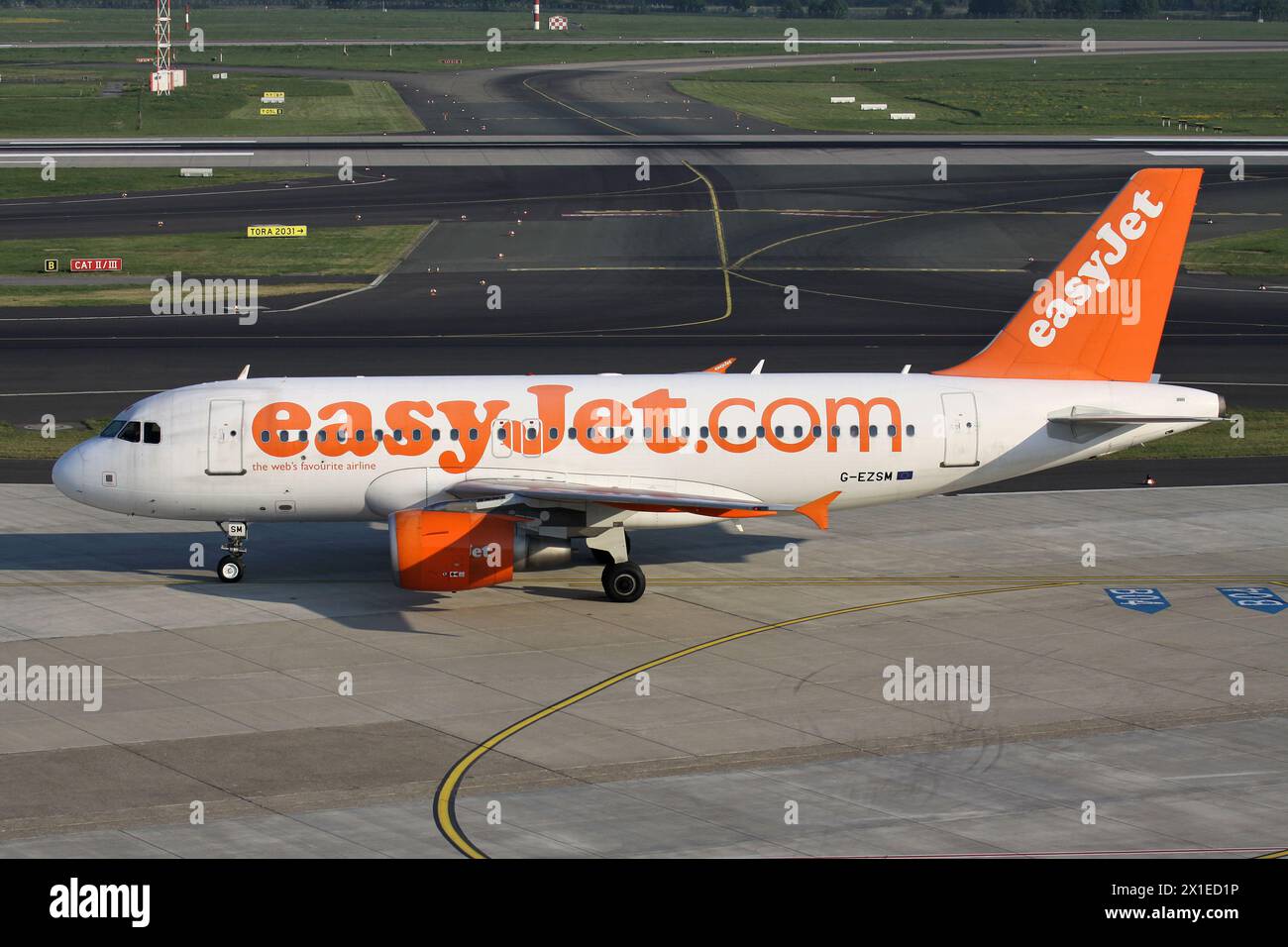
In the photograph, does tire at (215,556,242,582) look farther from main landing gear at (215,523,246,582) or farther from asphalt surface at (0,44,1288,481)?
asphalt surface at (0,44,1288,481)

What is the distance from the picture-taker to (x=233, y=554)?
4078 cm

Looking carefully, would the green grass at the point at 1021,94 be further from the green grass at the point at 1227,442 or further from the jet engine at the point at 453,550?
the jet engine at the point at 453,550

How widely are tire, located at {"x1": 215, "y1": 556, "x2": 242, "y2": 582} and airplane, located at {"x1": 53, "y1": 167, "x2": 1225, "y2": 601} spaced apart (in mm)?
56

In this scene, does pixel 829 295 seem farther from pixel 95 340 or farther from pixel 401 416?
pixel 401 416

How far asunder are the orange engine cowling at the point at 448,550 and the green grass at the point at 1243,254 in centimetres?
6121

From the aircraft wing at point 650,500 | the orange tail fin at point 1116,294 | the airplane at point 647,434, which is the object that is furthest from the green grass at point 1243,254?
the aircraft wing at point 650,500

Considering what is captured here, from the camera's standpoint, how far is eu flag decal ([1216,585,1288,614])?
125ft

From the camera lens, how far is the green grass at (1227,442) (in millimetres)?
54469

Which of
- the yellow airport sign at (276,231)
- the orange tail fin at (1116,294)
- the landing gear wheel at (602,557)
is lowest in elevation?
the landing gear wheel at (602,557)

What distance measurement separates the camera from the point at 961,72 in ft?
619

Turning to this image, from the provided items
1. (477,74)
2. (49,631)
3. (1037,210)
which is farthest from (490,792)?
(477,74)

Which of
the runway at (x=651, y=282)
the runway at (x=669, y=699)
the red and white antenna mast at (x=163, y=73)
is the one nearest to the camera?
the runway at (x=669, y=699)

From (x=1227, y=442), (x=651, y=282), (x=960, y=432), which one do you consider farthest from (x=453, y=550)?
(x=651, y=282)

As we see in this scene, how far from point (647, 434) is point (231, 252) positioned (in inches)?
2195
